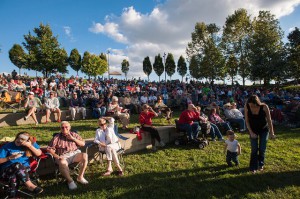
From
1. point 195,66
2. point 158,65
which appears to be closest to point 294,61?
point 195,66

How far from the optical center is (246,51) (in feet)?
109

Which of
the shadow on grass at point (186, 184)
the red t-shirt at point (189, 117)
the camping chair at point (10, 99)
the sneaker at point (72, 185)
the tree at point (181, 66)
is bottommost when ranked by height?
the shadow on grass at point (186, 184)

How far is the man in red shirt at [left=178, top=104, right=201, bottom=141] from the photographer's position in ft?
24.3

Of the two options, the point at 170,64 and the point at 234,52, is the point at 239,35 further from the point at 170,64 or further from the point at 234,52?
the point at 170,64

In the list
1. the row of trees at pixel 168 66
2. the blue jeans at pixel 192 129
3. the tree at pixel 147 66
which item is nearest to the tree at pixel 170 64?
the row of trees at pixel 168 66

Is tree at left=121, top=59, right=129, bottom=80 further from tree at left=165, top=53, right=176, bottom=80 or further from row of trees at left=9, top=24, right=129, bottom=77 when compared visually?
row of trees at left=9, top=24, right=129, bottom=77

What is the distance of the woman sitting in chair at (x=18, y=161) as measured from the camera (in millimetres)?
4027

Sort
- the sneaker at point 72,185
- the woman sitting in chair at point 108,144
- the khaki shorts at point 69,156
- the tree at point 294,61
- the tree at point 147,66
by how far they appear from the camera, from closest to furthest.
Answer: the sneaker at point 72,185 < the khaki shorts at point 69,156 < the woman sitting in chair at point 108,144 < the tree at point 294,61 < the tree at point 147,66

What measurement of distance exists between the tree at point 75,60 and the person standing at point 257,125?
57511mm

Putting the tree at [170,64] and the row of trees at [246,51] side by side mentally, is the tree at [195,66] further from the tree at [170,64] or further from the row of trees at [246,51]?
the tree at [170,64]

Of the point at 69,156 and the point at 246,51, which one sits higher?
the point at 246,51

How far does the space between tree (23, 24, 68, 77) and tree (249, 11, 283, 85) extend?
25351 mm

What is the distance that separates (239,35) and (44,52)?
90.9 feet

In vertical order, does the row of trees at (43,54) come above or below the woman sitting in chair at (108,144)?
above
